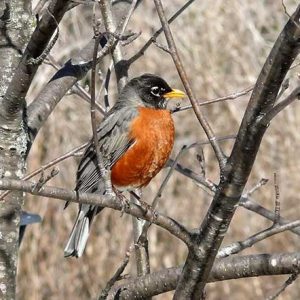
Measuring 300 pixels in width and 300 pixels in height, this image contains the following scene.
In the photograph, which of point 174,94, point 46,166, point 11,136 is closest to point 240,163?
point 46,166

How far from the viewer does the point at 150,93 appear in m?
4.41

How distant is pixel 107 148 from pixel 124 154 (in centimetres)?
9

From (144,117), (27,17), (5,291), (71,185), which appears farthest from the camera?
(71,185)

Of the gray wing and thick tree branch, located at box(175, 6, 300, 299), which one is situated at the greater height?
the gray wing

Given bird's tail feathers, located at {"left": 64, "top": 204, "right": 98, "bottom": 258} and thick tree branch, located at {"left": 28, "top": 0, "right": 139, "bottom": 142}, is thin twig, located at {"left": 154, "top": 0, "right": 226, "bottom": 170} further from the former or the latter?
bird's tail feathers, located at {"left": 64, "top": 204, "right": 98, "bottom": 258}

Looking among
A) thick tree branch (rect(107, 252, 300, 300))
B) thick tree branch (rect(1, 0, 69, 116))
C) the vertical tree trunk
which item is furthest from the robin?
thick tree branch (rect(107, 252, 300, 300))

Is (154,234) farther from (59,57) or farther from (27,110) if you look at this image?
(27,110)

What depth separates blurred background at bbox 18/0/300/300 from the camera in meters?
7.95

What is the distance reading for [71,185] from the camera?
786cm

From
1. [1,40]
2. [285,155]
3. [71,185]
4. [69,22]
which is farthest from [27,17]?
[69,22]

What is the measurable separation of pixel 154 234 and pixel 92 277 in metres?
0.76

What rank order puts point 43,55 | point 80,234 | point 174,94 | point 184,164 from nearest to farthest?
point 43,55, point 80,234, point 174,94, point 184,164

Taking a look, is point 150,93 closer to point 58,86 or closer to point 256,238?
point 58,86

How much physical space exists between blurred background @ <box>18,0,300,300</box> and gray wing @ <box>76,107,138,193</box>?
3.71 metres
